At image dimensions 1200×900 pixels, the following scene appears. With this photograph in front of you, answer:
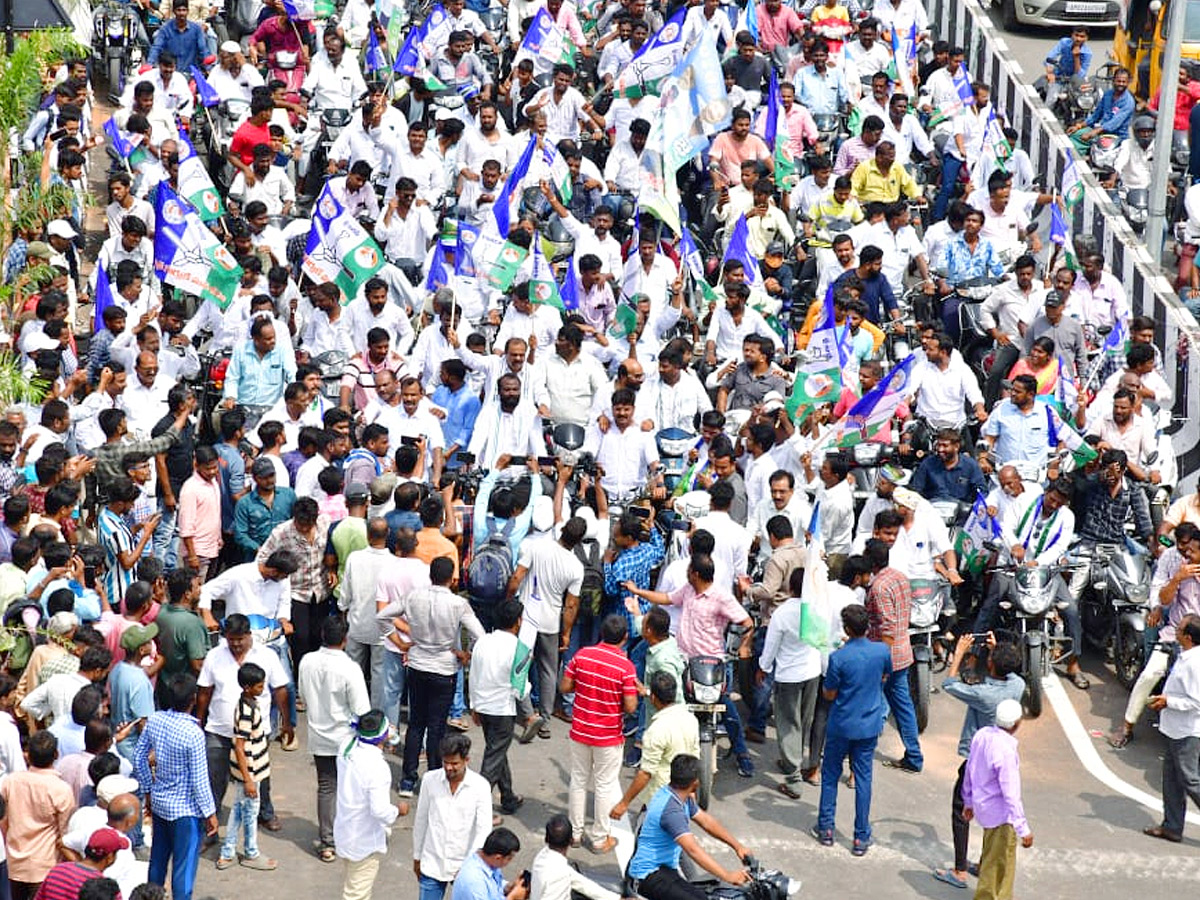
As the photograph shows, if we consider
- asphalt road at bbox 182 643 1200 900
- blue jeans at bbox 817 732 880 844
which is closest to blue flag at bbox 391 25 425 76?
asphalt road at bbox 182 643 1200 900

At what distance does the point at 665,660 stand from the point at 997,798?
2.17 meters

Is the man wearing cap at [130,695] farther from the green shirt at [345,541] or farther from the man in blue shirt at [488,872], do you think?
the man in blue shirt at [488,872]

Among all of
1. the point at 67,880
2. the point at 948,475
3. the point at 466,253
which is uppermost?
the point at 466,253

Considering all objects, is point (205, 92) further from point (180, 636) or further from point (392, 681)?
point (180, 636)

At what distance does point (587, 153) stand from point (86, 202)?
4940 millimetres

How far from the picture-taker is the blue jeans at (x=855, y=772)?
46.5 ft

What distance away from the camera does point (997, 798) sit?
13.4 metres

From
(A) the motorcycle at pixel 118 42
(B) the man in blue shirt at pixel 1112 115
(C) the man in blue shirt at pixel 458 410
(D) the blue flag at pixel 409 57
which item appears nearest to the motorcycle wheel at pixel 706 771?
(C) the man in blue shirt at pixel 458 410

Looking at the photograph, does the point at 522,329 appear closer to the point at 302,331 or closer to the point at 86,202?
the point at 302,331

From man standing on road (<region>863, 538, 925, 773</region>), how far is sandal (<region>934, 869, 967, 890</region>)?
4.38 feet

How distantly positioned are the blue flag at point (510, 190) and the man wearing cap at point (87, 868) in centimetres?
873

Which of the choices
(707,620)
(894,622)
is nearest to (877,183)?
(894,622)

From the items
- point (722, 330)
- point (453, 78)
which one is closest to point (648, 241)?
point (722, 330)

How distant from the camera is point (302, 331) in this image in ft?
60.7
